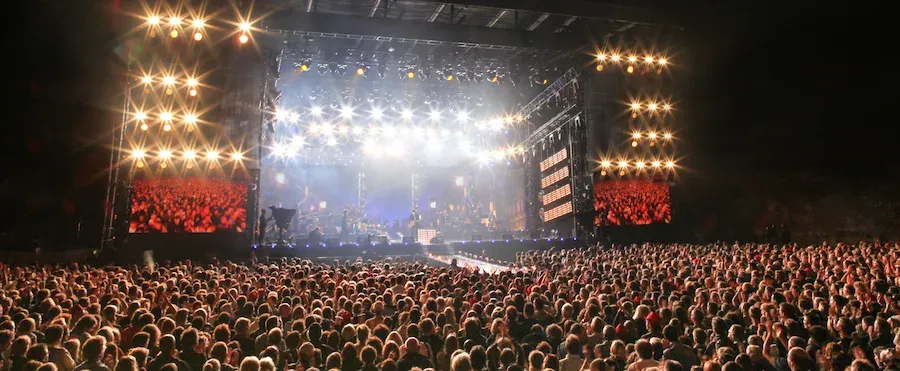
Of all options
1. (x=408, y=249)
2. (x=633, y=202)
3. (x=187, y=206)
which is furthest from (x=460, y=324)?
(x=633, y=202)

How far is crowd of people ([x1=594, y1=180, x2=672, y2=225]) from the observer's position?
2650 cm

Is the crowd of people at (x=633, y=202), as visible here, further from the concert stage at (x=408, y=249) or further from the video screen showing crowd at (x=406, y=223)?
the video screen showing crowd at (x=406, y=223)

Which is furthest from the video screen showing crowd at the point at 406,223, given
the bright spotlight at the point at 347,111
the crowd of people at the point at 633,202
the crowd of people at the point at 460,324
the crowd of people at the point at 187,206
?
the crowd of people at the point at 460,324

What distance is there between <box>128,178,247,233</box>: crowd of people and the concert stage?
8.37 ft

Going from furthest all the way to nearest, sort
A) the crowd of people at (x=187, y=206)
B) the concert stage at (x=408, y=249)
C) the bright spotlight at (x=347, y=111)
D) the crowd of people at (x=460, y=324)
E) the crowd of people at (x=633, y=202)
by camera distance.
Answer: the bright spotlight at (x=347, y=111)
the crowd of people at (x=633, y=202)
the crowd of people at (x=187, y=206)
the concert stage at (x=408, y=249)
the crowd of people at (x=460, y=324)

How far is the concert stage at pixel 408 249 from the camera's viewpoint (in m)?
20.5

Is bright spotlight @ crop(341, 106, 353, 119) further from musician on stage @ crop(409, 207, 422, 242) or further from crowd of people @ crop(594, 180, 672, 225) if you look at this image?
crowd of people @ crop(594, 180, 672, 225)

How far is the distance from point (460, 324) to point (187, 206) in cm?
1792

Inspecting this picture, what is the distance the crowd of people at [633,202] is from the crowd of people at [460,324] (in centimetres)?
1474

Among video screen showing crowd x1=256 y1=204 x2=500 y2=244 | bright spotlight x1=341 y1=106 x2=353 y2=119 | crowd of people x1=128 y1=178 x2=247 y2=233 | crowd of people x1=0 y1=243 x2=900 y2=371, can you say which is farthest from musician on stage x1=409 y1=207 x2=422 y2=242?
crowd of people x1=0 y1=243 x2=900 y2=371

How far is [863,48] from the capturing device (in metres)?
24.8

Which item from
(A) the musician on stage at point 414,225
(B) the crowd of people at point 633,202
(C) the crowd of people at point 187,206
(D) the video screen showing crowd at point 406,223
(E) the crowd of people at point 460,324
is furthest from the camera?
(D) the video screen showing crowd at point 406,223

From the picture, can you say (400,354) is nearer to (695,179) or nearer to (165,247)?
(165,247)

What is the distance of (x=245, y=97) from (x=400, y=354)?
19404mm
